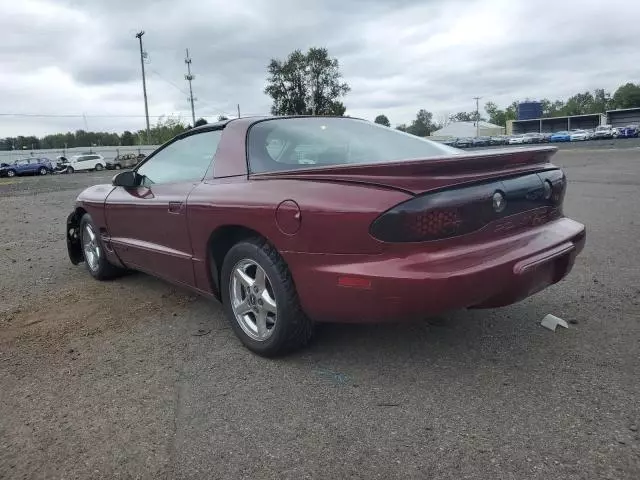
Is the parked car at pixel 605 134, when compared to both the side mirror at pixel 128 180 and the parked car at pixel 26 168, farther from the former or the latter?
the side mirror at pixel 128 180

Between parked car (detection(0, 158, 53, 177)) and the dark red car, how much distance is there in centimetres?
4650

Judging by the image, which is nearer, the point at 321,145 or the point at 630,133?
the point at 321,145

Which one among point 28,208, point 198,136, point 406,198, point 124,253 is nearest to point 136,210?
point 124,253

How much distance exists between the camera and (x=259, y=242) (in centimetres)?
306

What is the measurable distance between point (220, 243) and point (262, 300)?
0.56 metres

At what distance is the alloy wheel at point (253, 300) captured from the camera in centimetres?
308

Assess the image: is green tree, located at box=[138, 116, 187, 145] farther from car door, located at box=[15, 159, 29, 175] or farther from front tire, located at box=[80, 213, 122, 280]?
front tire, located at box=[80, 213, 122, 280]

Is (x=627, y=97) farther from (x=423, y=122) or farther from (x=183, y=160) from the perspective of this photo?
(x=183, y=160)

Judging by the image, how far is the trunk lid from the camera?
2.52 meters

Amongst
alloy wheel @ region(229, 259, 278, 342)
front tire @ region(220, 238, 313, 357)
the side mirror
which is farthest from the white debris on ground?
the side mirror

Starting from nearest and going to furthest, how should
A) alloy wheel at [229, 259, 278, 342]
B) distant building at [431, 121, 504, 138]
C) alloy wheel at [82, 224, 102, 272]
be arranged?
alloy wheel at [229, 259, 278, 342] → alloy wheel at [82, 224, 102, 272] → distant building at [431, 121, 504, 138]

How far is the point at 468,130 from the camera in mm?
112000

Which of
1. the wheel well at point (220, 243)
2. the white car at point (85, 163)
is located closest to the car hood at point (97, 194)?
the wheel well at point (220, 243)

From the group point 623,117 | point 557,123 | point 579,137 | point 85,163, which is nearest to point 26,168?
point 85,163
